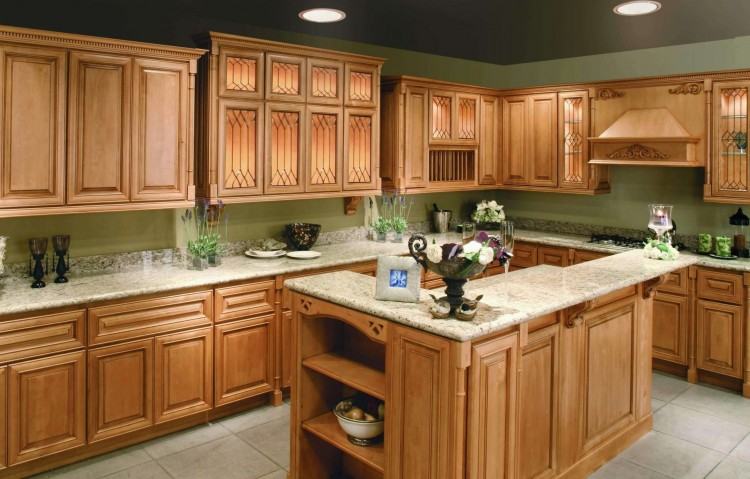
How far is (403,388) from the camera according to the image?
2.60 metres

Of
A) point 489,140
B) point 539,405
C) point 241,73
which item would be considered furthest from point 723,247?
point 241,73

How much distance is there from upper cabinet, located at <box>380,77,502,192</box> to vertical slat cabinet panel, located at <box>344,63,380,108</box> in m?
0.35

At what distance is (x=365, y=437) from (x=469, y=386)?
2.11ft

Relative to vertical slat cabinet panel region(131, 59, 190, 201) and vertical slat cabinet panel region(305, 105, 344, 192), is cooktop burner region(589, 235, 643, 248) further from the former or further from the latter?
vertical slat cabinet panel region(131, 59, 190, 201)

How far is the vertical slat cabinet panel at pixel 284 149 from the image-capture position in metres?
4.50

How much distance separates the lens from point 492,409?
256cm

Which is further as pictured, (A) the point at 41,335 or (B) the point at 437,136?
(B) the point at 437,136

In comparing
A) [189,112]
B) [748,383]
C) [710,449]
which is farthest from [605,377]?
[189,112]

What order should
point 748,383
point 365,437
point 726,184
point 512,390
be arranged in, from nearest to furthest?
point 512,390
point 365,437
point 748,383
point 726,184

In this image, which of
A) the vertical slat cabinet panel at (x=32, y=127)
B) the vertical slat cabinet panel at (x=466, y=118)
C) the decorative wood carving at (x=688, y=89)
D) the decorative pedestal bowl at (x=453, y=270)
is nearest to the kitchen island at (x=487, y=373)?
the decorative pedestal bowl at (x=453, y=270)

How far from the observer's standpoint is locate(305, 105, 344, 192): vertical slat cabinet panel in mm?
4738

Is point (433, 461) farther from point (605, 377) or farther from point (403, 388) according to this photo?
point (605, 377)

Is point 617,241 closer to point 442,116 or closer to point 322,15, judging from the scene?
point 442,116

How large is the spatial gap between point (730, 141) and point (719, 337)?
147cm
